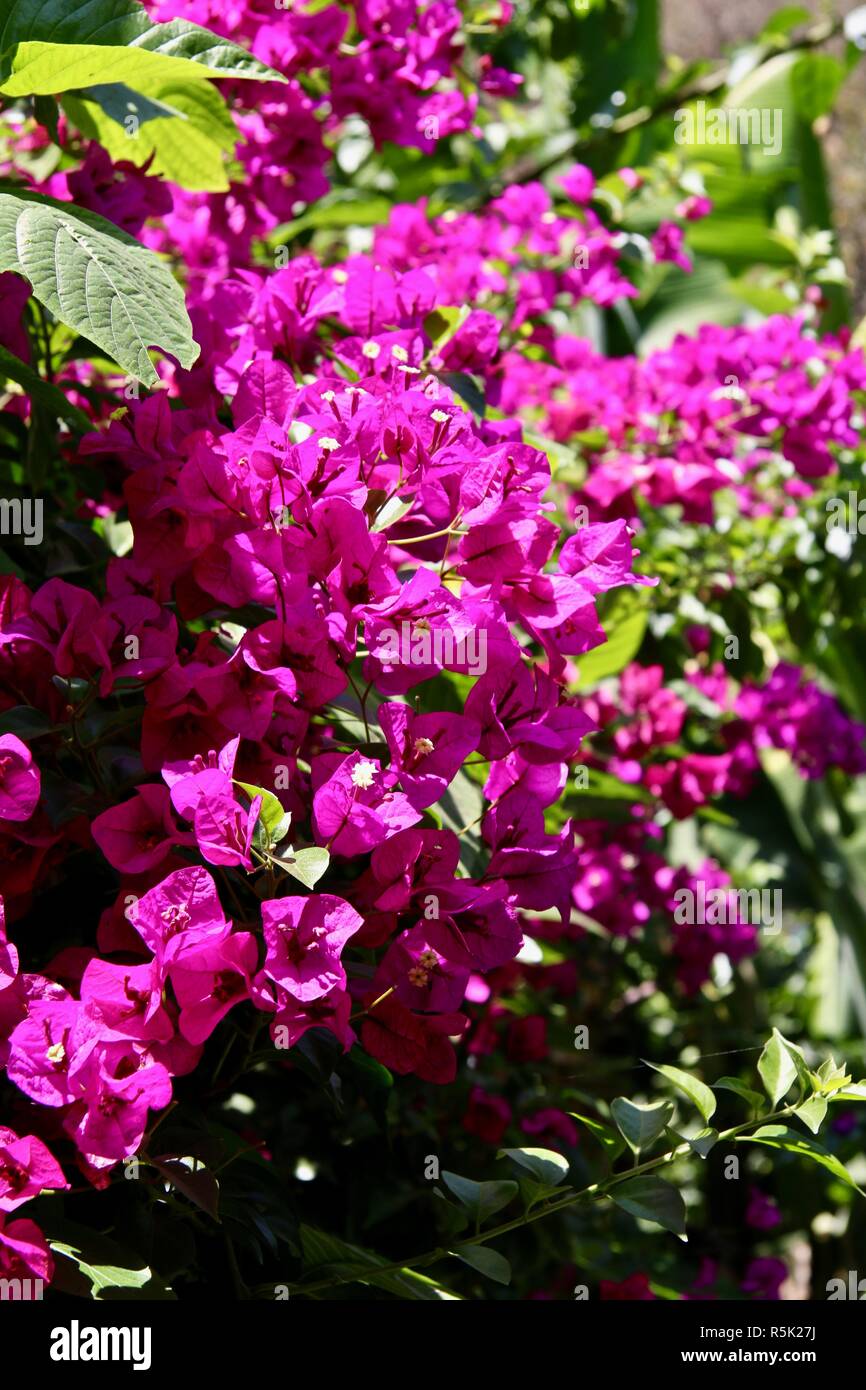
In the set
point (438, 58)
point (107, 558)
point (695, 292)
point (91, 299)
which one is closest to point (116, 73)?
point (91, 299)

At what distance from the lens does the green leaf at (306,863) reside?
63 centimetres

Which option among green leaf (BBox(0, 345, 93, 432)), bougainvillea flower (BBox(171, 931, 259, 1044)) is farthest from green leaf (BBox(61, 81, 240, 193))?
bougainvillea flower (BBox(171, 931, 259, 1044))

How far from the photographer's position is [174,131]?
3.71 feet

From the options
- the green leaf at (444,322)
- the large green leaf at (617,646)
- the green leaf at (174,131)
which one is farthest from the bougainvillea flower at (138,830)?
the large green leaf at (617,646)

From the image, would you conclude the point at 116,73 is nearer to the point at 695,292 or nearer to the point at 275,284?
the point at 275,284

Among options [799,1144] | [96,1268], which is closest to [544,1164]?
[799,1144]

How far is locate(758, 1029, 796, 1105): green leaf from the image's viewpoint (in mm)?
778

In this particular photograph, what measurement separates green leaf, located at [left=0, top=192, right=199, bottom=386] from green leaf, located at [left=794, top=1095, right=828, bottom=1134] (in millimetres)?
A: 532

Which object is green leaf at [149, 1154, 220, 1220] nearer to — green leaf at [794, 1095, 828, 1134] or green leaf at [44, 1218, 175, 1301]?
green leaf at [44, 1218, 175, 1301]

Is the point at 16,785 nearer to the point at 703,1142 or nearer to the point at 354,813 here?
the point at 354,813

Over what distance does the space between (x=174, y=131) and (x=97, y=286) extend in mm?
498

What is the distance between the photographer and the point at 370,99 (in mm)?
1340

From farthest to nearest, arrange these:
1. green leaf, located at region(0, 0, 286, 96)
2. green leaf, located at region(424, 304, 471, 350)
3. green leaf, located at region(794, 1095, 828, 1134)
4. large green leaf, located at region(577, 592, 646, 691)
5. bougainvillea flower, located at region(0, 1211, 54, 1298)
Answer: large green leaf, located at region(577, 592, 646, 691) < green leaf, located at region(424, 304, 471, 350) < green leaf, located at region(0, 0, 286, 96) < green leaf, located at region(794, 1095, 828, 1134) < bougainvillea flower, located at region(0, 1211, 54, 1298)

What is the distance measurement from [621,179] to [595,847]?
0.94 m
